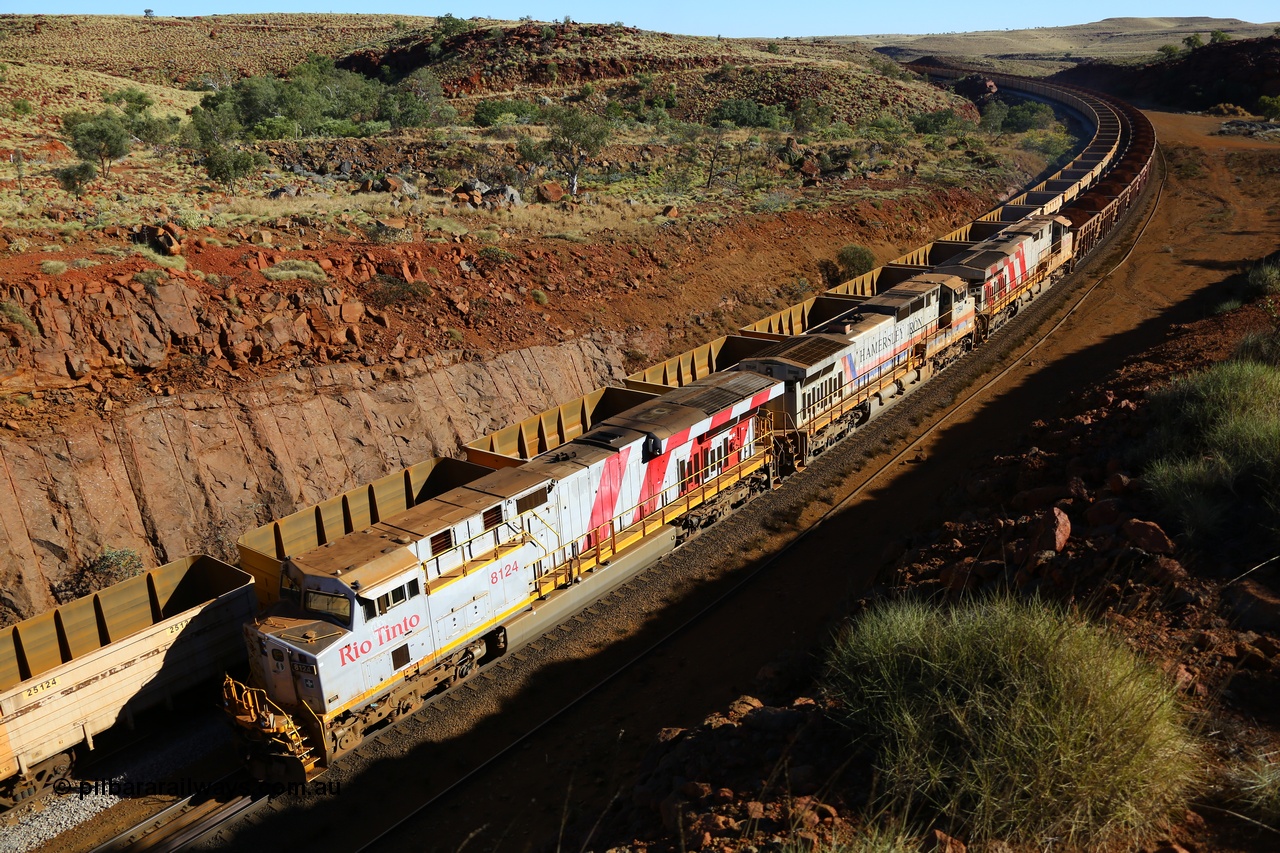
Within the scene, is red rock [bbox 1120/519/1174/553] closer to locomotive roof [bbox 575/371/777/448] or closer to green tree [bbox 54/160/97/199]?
locomotive roof [bbox 575/371/777/448]

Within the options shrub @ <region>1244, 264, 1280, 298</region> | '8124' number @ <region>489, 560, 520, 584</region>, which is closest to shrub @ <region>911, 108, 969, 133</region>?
shrub @ <region>1244, 264, 1280, 298</region>

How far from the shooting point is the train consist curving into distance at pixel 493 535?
1422 centimetres

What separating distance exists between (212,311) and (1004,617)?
22.0 metres

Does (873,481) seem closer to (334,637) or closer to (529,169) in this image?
(334,637)

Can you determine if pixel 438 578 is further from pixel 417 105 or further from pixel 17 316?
pixel 417 105

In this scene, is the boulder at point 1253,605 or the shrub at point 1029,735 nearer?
the shrub at point 1029,735

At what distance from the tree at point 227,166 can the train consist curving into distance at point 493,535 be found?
2238 cm

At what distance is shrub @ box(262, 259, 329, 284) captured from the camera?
84.8ft

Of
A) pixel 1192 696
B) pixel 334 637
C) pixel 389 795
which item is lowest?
pixel 389 795

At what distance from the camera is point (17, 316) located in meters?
20.8

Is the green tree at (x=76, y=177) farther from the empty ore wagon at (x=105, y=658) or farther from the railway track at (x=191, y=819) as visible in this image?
the railway track at (x=191, y=819)

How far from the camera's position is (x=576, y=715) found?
16109 mm

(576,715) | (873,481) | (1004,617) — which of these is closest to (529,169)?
(873,481)

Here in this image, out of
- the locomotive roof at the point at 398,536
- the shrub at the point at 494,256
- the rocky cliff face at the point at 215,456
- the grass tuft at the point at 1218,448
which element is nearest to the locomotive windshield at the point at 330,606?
the locomotive roof at the point at 398,536
